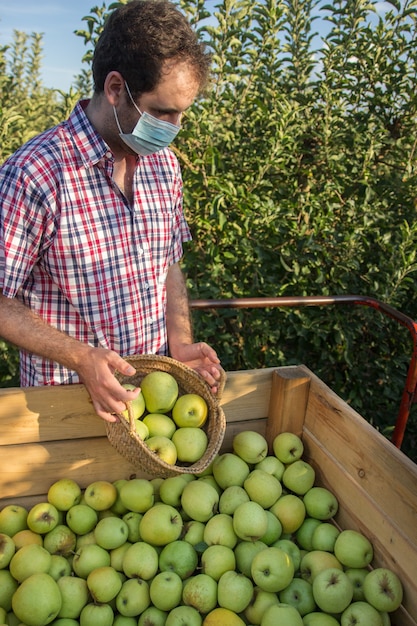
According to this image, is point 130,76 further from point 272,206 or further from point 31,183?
point 272,206

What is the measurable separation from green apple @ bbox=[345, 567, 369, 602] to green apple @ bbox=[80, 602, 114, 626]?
0.69 meters

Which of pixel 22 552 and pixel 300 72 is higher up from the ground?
pixel 300 72

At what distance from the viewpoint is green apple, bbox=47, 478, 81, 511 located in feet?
5.62

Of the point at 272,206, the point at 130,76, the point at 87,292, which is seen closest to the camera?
the point at 130,76

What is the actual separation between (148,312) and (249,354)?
4.76 feet

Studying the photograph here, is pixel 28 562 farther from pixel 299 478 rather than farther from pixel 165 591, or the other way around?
pixel 299 478

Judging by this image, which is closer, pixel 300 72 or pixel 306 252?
pixel 306 252

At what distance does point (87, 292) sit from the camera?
1.80 m

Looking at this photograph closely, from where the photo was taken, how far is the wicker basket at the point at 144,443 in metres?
1.51

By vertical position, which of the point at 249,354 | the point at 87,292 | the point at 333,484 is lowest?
the point at 249,354

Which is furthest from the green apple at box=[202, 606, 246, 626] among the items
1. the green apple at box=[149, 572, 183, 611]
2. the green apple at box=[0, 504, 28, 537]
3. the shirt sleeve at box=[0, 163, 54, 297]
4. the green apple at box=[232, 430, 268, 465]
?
the shirt sleeve at box=[0, 163, 54, 297]

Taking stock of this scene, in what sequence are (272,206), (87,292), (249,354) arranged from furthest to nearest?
(249,354)
(272,206)
(87,292)

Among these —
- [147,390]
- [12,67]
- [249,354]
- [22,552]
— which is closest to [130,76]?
[147,390]

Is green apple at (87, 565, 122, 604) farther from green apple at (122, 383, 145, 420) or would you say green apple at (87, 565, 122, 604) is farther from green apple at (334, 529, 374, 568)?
green apple at (334, 529, 374, 568)
